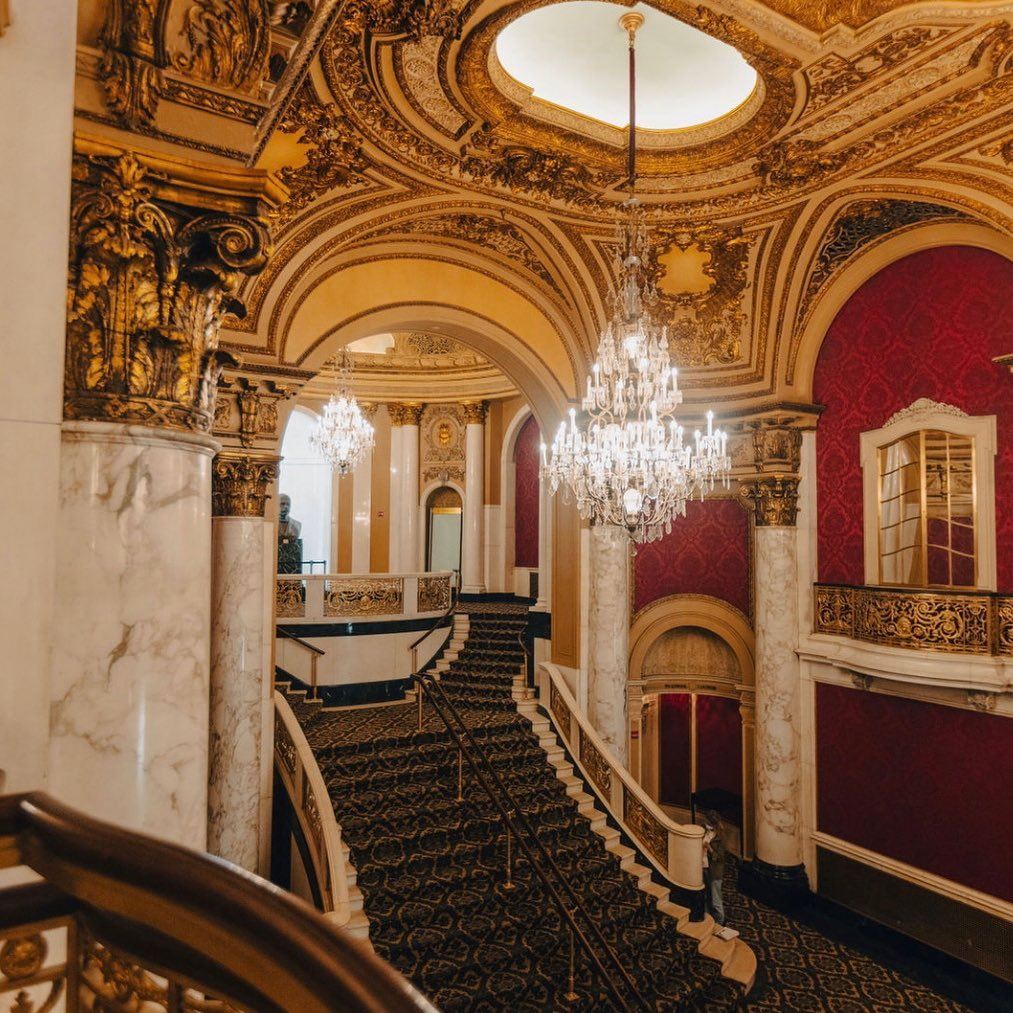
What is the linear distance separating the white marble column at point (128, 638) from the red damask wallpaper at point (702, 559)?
29.1 ft

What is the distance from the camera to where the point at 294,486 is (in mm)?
19734

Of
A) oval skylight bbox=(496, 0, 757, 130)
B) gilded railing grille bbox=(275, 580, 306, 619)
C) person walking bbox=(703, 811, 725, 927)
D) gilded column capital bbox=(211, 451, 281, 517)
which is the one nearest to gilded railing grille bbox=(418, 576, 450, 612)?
gilded railing grille bbox=(275, 580, 306, 619)

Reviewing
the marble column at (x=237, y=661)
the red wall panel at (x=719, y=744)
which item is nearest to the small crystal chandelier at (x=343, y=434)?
the marble column at (x=237, y=661)

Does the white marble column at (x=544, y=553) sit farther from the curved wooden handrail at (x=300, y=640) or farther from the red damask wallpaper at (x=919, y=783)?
the red damask wallpaper at (x=919, y=783)

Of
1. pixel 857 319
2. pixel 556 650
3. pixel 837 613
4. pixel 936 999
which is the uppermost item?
→ pixel 857 319

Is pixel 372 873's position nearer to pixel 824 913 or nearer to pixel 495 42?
pixel 824 913

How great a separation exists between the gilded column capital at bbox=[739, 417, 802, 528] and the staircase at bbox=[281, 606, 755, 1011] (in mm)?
4262

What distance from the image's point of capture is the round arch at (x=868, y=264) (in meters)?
8.10

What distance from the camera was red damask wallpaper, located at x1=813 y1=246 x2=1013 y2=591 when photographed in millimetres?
8070

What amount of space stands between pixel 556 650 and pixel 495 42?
7804 millimetres

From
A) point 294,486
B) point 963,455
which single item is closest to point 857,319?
point 963,455

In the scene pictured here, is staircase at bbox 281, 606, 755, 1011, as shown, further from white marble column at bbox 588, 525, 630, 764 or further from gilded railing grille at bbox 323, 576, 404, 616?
gilded railing grille at bbox 323, 576, 404, 616

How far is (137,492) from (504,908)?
6265mm

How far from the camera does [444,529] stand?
56.7 feet
